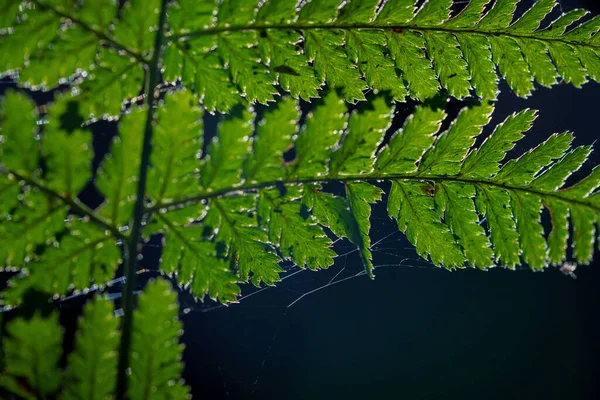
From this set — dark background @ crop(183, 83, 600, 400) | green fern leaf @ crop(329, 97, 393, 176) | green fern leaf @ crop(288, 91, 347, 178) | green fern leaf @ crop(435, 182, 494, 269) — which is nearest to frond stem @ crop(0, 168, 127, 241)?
green fern leaf @ crop(288, 91, 347, 178)

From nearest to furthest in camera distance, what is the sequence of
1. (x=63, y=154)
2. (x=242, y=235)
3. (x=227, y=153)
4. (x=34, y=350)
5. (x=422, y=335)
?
1. (x=34, y=350)
2. (x=63, y=154)
3. (x=227, y=153)
4. (x=242, y=235)
5. (x=422, y=335)

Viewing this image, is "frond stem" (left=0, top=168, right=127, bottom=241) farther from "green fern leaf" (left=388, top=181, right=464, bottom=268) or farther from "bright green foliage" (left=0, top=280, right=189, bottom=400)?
"green fern leaf" (left=388, top=181, right=464, bottom=268)

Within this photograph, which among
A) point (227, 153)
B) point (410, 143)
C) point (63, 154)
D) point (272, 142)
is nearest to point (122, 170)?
point (63, 154)

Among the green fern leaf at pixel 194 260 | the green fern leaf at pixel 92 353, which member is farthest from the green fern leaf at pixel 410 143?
the green fern leaf at pixel 92 353

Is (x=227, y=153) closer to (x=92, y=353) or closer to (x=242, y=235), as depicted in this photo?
(x=242, y=235)

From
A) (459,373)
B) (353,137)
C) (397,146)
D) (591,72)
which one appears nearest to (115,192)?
(353,137)

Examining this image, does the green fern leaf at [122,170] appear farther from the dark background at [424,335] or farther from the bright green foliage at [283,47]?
the dark background at [424,335]
